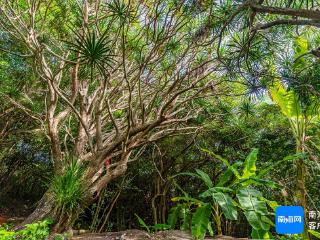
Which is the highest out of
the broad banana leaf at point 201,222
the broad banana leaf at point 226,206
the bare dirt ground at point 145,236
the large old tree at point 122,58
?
the large old tree at point 122,58

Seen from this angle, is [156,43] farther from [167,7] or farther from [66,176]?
[66,176]

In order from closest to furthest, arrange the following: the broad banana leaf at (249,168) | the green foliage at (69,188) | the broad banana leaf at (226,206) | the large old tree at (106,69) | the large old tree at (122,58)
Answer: the broad banana leaf at (226,206)
the large old tree at (122,58)
the green foliage at (69,188)
the large old tree at (106,69)
the broad banana leaf at (249,168)

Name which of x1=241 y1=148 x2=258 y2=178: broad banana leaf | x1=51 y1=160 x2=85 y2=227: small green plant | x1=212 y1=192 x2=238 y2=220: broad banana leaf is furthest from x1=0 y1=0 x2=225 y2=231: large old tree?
x1=212 y1=192 x2=238 y2=220: broad banana leaf

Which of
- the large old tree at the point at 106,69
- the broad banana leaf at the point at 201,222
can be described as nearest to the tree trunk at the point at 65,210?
the large old tree at the point at 106,69

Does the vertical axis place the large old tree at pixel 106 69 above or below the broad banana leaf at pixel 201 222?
above

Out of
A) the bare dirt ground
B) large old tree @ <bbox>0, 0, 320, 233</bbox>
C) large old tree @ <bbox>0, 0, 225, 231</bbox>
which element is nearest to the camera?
large old tree @ <bbox>0, 0, 320, 233</bbox>

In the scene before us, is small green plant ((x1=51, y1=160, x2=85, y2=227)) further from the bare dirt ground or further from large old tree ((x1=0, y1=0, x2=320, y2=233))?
the bare dirt ground

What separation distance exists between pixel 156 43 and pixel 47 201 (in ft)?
9.01

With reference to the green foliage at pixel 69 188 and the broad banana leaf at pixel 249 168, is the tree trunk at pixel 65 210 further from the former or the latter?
the broad banana leaf at pixel 249 168

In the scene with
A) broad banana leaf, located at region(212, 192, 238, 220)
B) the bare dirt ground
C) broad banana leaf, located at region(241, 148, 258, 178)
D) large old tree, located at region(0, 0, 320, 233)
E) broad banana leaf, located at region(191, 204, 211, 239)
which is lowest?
the bare dirt ground

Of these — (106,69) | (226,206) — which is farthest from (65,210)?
(226,206)

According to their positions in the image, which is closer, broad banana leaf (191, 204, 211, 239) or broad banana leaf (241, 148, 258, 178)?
broad banana leaf (191, 204, 211, 239)

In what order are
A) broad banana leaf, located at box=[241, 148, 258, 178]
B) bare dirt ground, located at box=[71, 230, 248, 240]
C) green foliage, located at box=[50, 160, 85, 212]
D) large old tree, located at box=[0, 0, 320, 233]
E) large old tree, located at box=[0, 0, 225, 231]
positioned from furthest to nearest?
broad banana leaf, located at box=[241, 148, 258, 178]
large old tree, located at box=[0, 0, 225, 231]
bare dirt ground, located at box=[71, 230, 248, 240]
green foliage, located at box=[50, 160, 85, 212]
large old tree, located at box=[0, 0, 320, 233]

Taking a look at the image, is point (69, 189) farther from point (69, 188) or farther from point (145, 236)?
point (145, 236)
